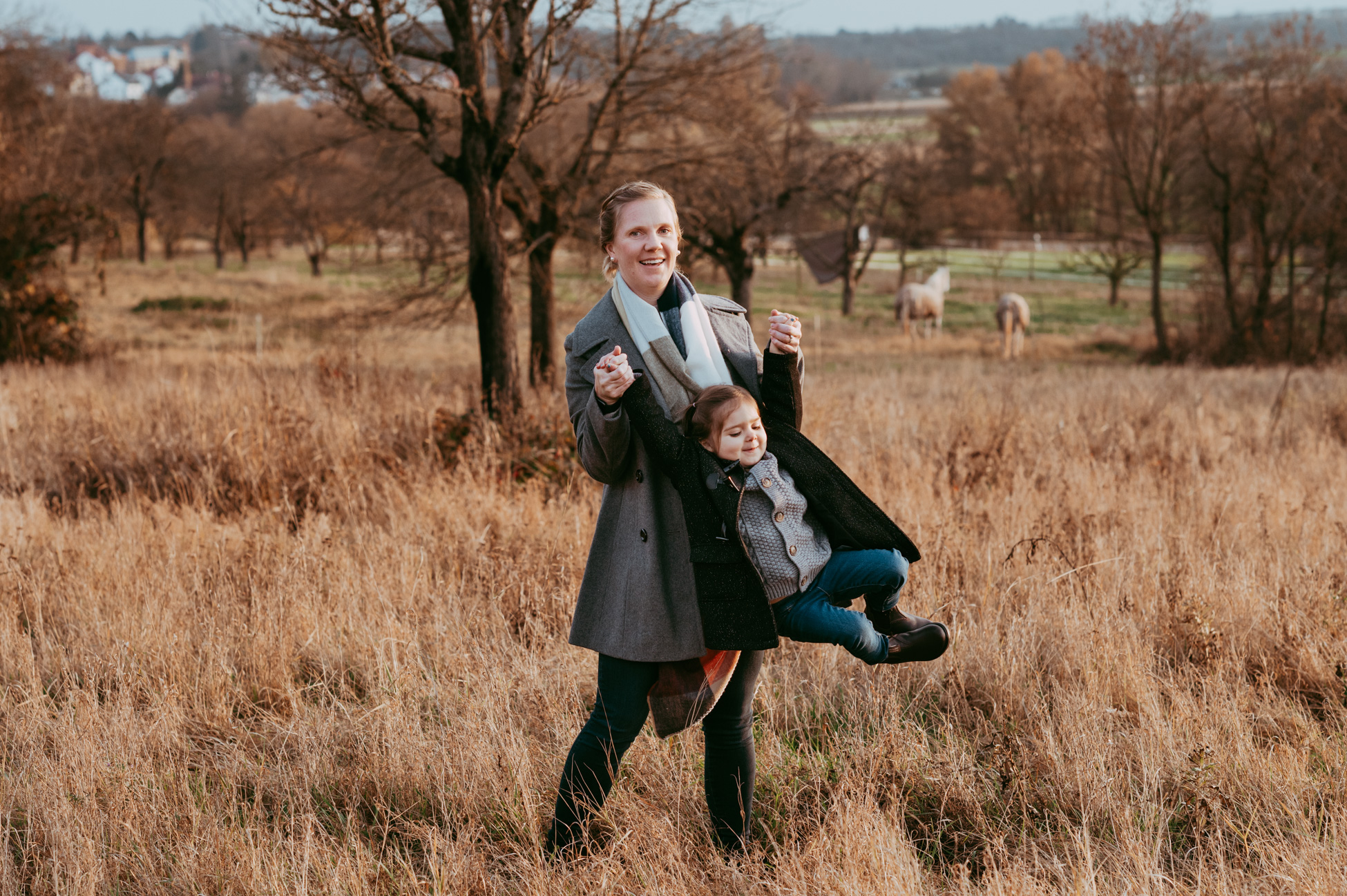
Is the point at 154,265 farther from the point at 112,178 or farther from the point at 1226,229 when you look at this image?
the point at 1226,229

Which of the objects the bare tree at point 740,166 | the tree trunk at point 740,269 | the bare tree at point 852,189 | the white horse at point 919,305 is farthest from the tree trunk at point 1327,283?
the tree trunk at point 740,269

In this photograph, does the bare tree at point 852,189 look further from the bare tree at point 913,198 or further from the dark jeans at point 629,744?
the dark jeans at point 629,744

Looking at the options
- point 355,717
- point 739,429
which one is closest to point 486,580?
point 355,717

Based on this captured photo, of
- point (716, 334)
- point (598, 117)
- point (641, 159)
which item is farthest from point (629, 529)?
point (641, 159)

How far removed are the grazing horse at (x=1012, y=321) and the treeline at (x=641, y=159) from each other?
8.95 ft

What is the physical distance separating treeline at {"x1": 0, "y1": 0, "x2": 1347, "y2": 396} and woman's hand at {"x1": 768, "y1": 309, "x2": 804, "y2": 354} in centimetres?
482

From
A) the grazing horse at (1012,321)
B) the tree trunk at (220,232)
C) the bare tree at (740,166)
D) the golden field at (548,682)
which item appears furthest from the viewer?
the tree trunk at (220,232)

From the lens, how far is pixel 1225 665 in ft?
12.0

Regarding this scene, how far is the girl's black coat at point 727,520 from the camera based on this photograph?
7.47 ft

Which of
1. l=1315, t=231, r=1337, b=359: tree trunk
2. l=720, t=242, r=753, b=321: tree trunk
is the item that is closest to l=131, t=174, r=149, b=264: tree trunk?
l=720, t=242, r=753, b=321: tree trunk

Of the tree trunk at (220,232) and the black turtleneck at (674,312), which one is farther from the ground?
the tree trunk at (220,232)

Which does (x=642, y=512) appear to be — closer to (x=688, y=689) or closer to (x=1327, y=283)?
(x=688, y=689)

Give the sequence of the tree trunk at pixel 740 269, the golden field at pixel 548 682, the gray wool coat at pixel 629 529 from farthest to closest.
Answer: the tree trunk at pixel 740 269
the golden field at pixel 548 682
the gray wool coat at pixel 629 529

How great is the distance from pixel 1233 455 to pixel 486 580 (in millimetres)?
5612
